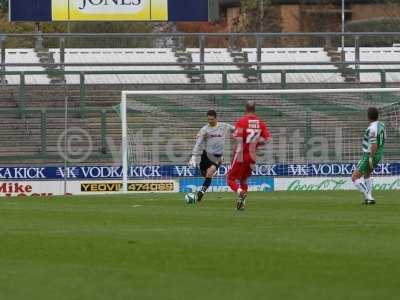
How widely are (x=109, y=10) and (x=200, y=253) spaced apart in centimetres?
2857

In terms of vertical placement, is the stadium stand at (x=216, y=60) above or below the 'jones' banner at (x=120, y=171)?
above

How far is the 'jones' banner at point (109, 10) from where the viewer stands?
41.0 m

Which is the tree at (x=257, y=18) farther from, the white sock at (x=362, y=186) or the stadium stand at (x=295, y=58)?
the white sock at (x=362, y=186)

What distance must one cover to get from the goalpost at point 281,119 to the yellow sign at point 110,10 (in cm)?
653

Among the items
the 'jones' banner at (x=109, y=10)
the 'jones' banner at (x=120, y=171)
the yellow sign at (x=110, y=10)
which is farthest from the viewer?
the yellow sign at (x=110, y=10)

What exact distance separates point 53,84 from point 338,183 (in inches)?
409

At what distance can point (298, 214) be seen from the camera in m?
20.8

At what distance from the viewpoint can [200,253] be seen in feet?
45.2

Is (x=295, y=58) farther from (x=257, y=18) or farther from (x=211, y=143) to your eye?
(x=257, y=18)

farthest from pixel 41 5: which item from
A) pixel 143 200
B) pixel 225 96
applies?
pixel 143 200

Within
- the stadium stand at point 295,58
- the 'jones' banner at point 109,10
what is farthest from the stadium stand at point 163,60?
the 'jones' banner at point 109,10

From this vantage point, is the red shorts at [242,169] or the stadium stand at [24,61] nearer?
the red shorts at [242,169]

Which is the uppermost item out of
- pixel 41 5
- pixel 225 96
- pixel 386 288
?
pixel 41 5

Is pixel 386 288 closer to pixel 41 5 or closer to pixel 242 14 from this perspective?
pixel 41 5
